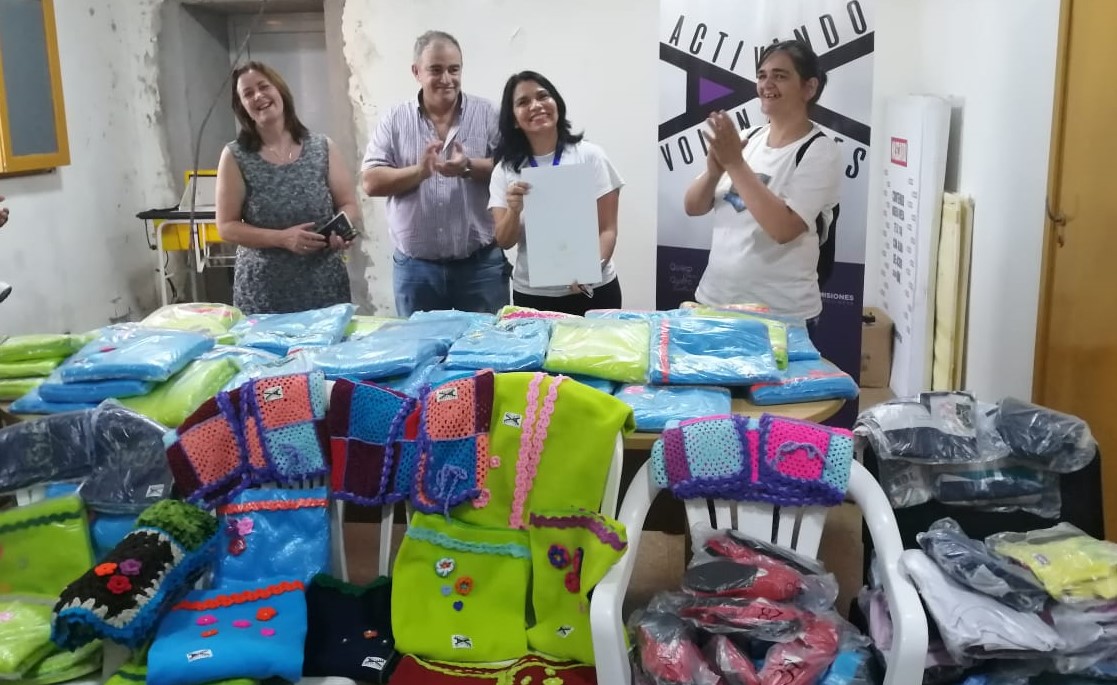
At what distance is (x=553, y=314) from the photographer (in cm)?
232

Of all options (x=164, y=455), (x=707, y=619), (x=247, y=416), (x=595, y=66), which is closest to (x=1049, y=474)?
(x=707, y=619)

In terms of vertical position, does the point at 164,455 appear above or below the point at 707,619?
above

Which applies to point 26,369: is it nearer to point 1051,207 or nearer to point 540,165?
point 540,165

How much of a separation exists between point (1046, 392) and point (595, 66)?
2.42 metres

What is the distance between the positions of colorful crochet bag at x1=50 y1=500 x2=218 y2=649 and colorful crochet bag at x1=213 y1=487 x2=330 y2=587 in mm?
71

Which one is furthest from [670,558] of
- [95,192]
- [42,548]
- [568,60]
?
[95,192]

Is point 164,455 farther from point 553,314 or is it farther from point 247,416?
point 553,314

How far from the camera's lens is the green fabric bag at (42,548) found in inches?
68.5

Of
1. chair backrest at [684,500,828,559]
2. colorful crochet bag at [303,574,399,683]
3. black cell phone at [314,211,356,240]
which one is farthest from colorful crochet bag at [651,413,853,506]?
black cell phone at [314,211,356,240]

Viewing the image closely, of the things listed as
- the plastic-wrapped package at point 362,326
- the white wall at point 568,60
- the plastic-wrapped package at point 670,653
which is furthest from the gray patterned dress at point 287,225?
the white wall at point 568,60

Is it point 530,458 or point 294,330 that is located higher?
point 294,330

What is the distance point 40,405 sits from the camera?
1991 millimetres

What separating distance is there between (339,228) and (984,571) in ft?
6.19

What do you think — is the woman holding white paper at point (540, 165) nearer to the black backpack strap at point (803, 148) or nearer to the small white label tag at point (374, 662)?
the black backpack strap at point (803, 148)
